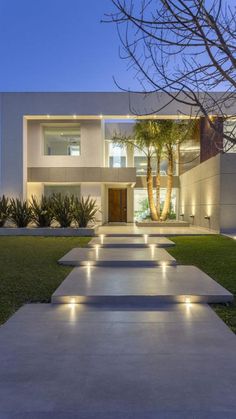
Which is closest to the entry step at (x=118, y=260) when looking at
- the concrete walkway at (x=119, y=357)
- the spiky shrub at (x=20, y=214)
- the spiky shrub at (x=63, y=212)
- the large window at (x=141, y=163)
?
the concrete walkway at (x=119, y=357)

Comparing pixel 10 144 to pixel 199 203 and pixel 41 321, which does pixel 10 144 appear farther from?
pixel 41 321

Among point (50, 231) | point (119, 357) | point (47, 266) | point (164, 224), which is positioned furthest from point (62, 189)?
point (119, 357)

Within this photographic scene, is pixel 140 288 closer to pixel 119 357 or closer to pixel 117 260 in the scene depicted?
pixel 119 357

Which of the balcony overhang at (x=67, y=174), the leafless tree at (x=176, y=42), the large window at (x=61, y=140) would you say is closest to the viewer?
the leafless tree at (x=176, y=42)

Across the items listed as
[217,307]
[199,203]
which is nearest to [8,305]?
[217,307]

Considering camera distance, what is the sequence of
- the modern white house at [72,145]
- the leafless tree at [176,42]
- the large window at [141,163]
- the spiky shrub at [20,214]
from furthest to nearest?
the large window at [141,163]
the modern white house at [72,145]
the spiky shrub at [20,214]
the leafless tree at [176,42]

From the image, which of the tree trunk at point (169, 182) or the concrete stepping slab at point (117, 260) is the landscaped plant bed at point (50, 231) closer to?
the concrete stepping slab at point (117, 260)

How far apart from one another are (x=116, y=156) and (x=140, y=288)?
1931 cm

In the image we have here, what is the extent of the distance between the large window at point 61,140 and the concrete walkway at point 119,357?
15606mm

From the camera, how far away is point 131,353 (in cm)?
326

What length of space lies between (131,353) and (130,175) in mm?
17505

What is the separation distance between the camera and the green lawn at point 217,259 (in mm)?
4684

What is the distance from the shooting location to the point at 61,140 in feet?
67.1

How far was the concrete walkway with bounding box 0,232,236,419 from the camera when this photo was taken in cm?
238
